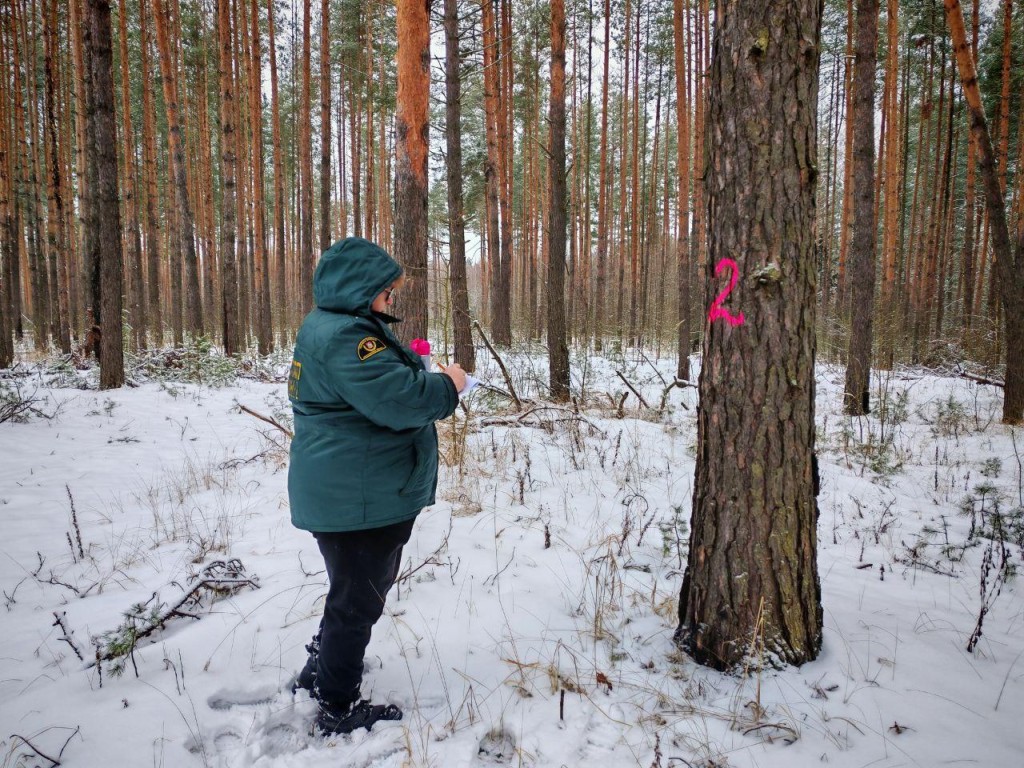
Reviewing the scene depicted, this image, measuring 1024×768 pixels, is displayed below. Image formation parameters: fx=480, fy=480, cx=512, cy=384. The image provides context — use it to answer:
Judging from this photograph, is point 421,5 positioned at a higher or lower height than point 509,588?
higher

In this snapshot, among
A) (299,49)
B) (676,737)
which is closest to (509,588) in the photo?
(676,737)

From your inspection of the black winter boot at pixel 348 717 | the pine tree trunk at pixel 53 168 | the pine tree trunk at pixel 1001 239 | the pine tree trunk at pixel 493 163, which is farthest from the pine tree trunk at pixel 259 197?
the pine tree trunk at pixel 1001 239

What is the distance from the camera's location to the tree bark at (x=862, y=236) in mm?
6891

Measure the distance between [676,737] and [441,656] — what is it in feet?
3.48

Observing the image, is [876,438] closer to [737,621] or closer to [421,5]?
[737,621]

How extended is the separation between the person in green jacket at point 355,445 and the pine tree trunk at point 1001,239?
24.9 feet

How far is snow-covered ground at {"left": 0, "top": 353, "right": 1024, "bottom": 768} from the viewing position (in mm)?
1758

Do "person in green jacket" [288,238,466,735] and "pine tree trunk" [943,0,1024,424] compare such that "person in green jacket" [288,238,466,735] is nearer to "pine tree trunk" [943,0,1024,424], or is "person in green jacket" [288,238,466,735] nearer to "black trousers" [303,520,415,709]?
"black trousers" [303,520,415,709]

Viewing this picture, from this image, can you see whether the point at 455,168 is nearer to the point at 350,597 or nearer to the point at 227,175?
the point at 227,175

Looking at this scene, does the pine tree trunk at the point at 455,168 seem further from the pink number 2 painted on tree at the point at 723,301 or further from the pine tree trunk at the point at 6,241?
the pine tree trunk at the point at 6,241

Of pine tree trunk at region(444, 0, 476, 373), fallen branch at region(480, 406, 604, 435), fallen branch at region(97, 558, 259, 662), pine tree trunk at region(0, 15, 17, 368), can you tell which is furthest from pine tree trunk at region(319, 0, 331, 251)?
fallen branch at region(97, 558, 259, 662)

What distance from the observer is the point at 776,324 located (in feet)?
6.30

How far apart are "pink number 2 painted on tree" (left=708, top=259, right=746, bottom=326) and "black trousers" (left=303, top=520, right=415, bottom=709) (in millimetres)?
1524

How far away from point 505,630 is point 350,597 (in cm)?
97
